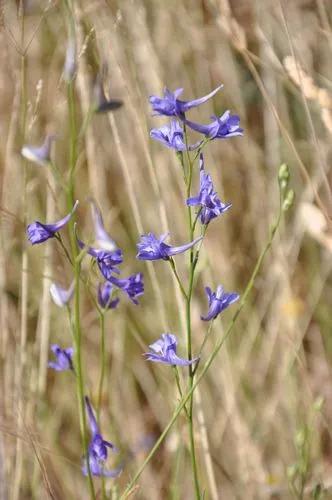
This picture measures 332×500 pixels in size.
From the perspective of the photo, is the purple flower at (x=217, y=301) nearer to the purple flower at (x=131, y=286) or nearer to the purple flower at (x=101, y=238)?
the purple flower at (x=131, y=286)

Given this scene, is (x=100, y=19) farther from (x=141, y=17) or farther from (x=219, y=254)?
(x=219, y=254)

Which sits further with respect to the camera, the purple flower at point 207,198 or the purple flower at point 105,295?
the purple flower at point 105,295

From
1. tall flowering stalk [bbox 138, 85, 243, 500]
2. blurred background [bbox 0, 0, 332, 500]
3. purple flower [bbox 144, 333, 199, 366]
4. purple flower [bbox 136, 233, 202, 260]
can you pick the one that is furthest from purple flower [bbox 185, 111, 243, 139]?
blurred background [bbox 0, 0, 332, 500]

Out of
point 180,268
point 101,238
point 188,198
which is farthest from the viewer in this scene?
point 180,268

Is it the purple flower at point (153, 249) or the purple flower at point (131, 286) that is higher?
the purple flower at point (153, 249)

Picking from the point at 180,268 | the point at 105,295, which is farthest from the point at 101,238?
the point at 180,268

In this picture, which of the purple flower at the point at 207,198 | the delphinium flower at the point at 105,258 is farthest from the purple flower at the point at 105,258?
the purple flower at the point at 207,198

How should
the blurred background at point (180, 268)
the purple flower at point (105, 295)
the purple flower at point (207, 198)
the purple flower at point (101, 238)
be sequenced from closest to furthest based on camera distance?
1. the purple flower at point (101, 238)
2. the purple flower at point (207, 198)
3. the purple flower at point (105, 295)
4. the blurred background at point (180, 268)

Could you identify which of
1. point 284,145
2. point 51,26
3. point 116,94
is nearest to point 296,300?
point 284,145

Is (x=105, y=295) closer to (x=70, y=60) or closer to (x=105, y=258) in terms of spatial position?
(x=105, y=258)
